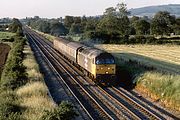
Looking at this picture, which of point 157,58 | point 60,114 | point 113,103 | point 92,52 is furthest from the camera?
point 157,58

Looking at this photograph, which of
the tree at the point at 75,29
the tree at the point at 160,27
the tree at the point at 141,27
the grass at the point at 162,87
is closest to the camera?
the grass at the point at 162,87

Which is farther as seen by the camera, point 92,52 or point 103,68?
point 92,52

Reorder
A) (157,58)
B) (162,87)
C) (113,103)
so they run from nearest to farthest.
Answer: (113,103)
(162,87)
(157,58)

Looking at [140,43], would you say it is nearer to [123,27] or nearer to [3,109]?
[123,27]

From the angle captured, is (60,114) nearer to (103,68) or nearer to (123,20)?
(103,68)

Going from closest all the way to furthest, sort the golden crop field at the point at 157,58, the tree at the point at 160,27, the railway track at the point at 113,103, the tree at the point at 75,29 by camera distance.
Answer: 1. the railway track at the point at 113,103
2. the golden crop field at the point at 157,58
3. the tree at the point at 160,27
4. the tree at the point at 75,29

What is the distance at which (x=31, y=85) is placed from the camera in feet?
94.6

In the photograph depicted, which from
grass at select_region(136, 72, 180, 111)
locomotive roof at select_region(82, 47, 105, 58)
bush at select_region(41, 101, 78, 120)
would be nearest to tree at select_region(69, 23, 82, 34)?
locomotive roof at select_region(82, 47, 105, 58)

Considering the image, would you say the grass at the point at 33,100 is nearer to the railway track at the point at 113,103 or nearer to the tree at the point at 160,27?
the railway track at the point at 113,103

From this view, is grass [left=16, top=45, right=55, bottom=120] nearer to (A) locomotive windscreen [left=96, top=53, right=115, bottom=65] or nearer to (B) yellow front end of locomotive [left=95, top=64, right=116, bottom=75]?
(B) yellow front end of locomotive [left=95, top=64, right=116, bottom=75]

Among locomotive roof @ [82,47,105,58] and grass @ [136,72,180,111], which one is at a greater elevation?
locomotive roof @ [82,47,105,58]

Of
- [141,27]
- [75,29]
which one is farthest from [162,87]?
[75,29]

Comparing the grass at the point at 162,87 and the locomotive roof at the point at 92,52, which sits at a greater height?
the locomotive roof at the point at 92,52

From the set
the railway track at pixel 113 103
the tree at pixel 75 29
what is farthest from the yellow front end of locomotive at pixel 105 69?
the tree at pixel 75 29
